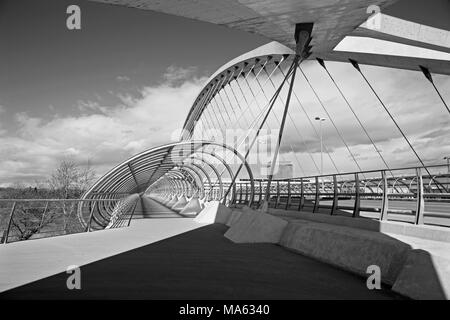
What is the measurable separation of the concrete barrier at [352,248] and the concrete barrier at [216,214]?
28.7ft

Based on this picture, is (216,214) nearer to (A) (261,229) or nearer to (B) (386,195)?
(A) (261,229)

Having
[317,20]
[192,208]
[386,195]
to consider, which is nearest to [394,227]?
Result: [386,195]

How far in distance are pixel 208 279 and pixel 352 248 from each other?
2.37 metres

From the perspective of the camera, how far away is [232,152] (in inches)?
681

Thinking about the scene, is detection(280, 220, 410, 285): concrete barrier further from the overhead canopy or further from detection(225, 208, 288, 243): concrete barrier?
the overhead canopy

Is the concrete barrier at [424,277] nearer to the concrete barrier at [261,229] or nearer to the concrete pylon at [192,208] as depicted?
the concrete barrier at [261,229]

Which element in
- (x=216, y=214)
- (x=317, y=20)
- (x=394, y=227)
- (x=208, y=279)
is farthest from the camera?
(x=216, y=214)

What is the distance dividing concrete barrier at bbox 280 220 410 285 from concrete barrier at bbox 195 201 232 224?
8.73m

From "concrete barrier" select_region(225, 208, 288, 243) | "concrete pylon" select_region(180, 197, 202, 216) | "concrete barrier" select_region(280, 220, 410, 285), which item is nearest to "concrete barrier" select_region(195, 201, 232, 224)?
"concrete barrier" select_region(225, 208, 288, 243)

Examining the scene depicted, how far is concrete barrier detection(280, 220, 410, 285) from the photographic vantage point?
4.55m

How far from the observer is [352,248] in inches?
216
